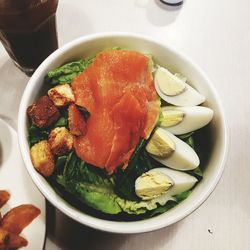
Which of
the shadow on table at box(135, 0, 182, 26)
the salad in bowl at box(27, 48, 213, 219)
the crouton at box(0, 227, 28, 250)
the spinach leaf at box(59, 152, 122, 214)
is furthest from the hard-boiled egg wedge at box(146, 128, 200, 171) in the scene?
the shadow on table at box(135, 0, 182, 26)

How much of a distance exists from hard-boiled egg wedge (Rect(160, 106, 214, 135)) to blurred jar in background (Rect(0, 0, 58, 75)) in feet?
1.11

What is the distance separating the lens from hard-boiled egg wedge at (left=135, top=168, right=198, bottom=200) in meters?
0.68

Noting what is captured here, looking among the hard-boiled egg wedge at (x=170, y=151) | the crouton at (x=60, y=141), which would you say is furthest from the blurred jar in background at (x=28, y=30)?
the hard-boiled egg wedge at (x=170, y=151)

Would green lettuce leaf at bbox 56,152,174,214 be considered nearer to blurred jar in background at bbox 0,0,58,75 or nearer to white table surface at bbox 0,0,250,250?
white table surface at bbox 0,0,250,250

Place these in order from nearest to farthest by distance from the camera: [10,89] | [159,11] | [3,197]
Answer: [3,197], [10,89], [159,11]

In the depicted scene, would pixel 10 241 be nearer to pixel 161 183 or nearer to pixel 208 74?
pixel 161 183

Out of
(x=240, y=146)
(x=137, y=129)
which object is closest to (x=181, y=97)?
(x=137, y=129)

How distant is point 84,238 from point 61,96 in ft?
1.02

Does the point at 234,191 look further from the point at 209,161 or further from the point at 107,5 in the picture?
the point at 107,5

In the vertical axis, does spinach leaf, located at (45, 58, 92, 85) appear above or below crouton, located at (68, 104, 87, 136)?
above

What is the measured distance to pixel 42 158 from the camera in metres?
0.67

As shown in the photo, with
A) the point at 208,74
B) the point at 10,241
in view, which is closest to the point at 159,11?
the point at 208,74

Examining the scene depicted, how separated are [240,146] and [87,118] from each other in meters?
0.41

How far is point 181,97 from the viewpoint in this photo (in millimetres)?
752
